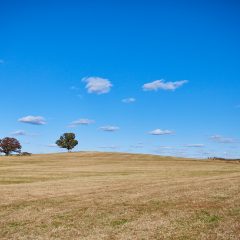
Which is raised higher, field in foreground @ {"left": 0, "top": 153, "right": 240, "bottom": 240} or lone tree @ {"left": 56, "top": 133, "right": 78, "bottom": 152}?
lone tree @ {"left": 56, "top": 133, "right": 78, "bottom": 152}

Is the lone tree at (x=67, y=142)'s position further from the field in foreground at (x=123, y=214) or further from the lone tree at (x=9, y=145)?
the field in foreground at (x=123, y=214)

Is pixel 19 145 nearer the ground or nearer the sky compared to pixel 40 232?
nearer the sky

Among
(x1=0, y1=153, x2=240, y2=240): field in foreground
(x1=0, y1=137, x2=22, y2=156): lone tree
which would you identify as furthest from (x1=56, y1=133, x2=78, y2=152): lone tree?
(x1=0, y1=153, x2=240, y2=240): field in foreground

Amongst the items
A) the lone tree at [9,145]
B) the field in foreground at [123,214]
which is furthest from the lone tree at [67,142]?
the field in foreground at [123,214]

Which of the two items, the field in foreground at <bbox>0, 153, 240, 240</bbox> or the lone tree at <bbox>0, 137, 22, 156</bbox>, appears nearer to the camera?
the field in foreground at <bbox>0, 153, 240, 240</bbox>

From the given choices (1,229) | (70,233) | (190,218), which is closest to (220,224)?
(190,218)

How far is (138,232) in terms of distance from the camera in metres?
17.7

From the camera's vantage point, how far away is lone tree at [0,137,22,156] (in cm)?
17688

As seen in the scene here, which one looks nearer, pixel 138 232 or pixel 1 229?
pixel 138 232

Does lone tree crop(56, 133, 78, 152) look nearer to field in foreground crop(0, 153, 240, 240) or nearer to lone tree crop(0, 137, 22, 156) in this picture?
lone tree crop(0, 137, 22, 156)

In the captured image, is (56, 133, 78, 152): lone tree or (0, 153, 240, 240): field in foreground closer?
(0, 153, 240, 240): field in foreground

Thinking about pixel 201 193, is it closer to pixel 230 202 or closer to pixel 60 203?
pixel 230 202

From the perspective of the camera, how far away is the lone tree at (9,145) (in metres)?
177

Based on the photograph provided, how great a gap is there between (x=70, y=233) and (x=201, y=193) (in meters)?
15.7
